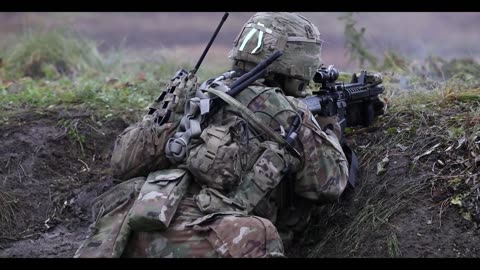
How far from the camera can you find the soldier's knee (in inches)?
161

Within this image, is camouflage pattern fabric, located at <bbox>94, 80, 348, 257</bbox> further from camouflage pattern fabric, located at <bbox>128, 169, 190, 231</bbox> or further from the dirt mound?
the dirt mound

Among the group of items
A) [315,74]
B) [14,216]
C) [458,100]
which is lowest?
[14,216]

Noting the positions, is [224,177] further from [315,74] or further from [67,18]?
[67,18]

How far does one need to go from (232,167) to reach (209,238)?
429 mm

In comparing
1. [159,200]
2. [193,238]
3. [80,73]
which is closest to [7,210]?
[159,200]

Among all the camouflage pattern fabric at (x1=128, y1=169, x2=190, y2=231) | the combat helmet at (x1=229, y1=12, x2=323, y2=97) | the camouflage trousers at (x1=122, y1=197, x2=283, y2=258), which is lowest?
the camouflage trousers at (x1=122, y1=197, x2=283, y2=258)

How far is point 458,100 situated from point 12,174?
355 cm

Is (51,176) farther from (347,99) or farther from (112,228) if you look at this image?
(347,99)

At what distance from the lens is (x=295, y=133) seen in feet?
15.1

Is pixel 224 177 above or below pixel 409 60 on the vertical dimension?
above

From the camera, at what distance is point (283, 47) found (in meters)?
4.93

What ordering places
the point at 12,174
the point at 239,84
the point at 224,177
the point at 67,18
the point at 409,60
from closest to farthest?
the point at 224,177
the point at 239,84
the point at 12,174
the point at 409,60
the point at 67,18

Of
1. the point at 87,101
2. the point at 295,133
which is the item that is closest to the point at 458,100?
the point at 295,133

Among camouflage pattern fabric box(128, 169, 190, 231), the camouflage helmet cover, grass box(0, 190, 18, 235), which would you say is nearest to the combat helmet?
the camouflage helmet cover
